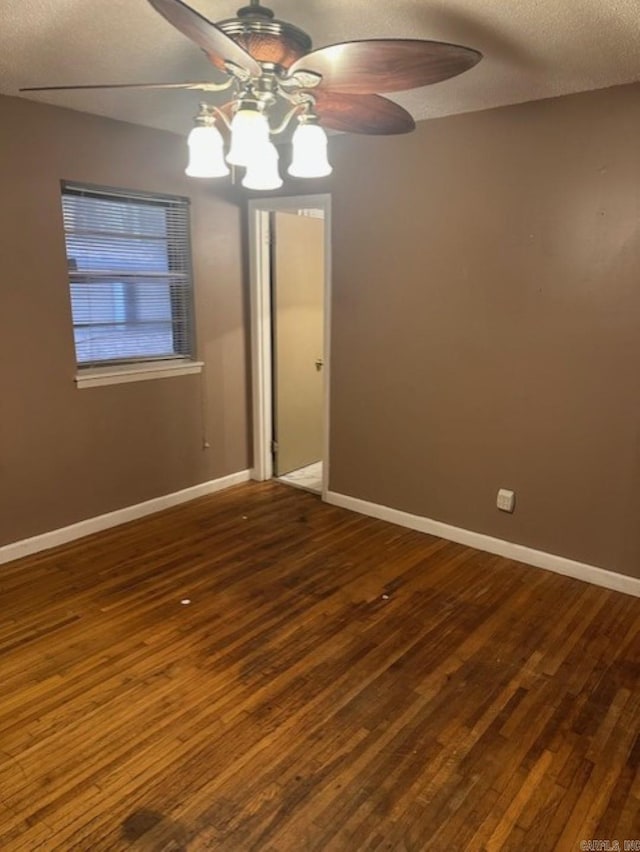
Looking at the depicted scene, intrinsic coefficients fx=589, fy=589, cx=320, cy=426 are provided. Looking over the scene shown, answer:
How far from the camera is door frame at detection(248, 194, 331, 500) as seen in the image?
3854 mm

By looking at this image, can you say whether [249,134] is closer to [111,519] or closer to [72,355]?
[72,355]

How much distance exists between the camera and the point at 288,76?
1.70 m

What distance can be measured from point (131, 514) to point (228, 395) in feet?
3.60

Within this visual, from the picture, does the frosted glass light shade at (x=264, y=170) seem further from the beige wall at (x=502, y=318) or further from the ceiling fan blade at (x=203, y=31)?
the beige wall at (x=502, y=318)

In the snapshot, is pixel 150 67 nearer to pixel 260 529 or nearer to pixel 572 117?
pixel 572 117

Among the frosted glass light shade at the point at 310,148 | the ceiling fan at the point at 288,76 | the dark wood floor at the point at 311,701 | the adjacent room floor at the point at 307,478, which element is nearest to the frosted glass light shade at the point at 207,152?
the ceiling fan at the point at 288,76

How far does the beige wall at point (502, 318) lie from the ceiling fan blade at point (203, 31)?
1876 millimetres

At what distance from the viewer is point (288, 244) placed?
4.34m

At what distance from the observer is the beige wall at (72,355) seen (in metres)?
3.07

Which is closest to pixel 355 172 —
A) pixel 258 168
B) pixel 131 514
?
pixel 258 168

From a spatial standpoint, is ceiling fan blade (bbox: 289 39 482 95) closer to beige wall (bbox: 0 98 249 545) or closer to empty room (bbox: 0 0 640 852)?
empty room (bbox: 0 0 640 852)

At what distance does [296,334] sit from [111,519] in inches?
75.2

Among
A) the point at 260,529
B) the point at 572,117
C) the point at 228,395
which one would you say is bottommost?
the point at 260,529

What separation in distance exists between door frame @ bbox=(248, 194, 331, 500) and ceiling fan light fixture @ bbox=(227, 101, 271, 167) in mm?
2096
